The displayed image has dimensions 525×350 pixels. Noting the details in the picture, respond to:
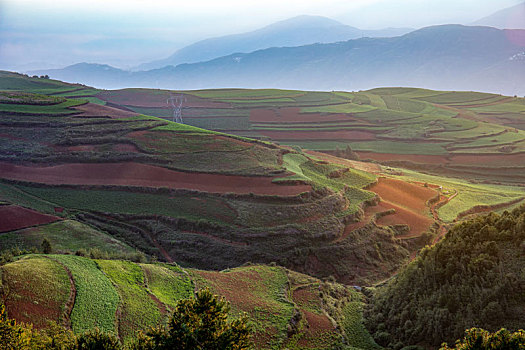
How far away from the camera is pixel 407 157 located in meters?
80.1

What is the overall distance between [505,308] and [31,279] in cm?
2269

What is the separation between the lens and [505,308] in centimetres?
1880

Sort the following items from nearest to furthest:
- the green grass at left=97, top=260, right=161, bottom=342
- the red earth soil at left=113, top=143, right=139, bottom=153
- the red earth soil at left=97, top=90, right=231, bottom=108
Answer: the green grass at left=97, top=260, right=161, bottom=342 → the red earth soil at left=113, top=143, right=139, bottom=153 → the red earth soil at left=97, top=90, right=231, bottom=108

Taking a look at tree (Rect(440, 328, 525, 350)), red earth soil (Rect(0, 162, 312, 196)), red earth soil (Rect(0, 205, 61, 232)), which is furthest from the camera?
red earth soil (Rect(0, 162, 312, 196))

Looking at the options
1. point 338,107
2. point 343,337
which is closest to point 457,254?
point 343,337

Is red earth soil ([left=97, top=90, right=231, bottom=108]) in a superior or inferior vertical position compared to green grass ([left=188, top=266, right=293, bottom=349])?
superior

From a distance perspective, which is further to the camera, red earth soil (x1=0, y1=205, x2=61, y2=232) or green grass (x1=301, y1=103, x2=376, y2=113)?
green grass (x1=301, y1=103, x2=376, y2=113)

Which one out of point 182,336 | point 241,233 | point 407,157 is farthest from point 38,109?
point 407,157

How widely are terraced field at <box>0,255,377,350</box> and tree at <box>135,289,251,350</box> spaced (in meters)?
5.97

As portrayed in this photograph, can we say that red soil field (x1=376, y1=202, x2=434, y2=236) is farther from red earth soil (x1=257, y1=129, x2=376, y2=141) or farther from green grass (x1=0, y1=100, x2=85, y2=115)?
green grass (x1=0, y1=100, x2=85, y2=115)

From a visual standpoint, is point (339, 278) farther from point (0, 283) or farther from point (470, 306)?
point (0, 283)

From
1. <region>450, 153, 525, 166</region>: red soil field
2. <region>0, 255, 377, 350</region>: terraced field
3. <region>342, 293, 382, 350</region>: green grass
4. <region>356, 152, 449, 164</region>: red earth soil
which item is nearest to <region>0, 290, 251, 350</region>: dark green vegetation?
<region>0, 255, 377, 350</region>: terraced field

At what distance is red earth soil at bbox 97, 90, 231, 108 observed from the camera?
11189 cm

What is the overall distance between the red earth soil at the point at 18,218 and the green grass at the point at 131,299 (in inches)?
601
